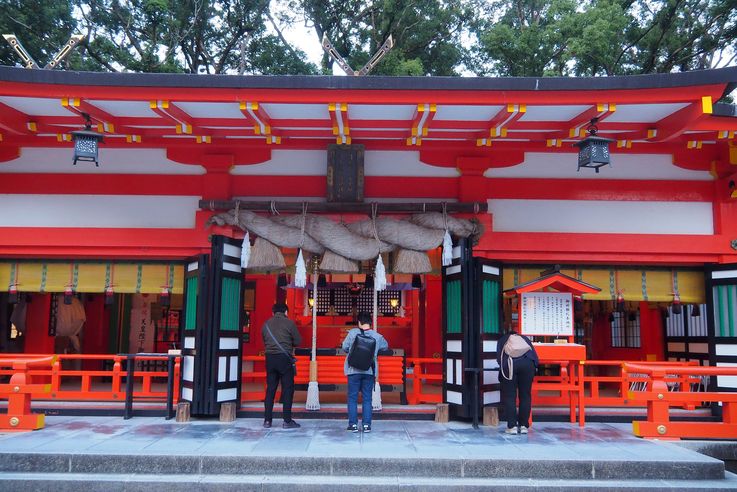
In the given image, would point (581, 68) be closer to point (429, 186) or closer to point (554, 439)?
point (429, 186)

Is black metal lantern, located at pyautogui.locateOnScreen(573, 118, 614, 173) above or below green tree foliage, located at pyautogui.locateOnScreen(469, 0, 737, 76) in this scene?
below

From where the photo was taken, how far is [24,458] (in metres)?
6.16

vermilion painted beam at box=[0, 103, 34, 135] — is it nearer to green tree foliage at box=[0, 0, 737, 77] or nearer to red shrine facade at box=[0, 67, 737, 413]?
red shrine facade at box=[0, 67, 737, 413]

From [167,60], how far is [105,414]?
1335cm

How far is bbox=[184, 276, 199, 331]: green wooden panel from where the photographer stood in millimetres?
8586

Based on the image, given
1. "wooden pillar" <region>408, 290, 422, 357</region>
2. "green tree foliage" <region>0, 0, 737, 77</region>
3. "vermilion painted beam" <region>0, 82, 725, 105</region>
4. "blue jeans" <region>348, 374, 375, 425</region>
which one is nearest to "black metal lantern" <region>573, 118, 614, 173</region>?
"vermilion painted beam" <region>0, 82, 725, 105</region>

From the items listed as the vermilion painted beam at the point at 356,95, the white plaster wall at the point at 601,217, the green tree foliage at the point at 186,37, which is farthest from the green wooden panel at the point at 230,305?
the green tree foliage at the point at 186,37

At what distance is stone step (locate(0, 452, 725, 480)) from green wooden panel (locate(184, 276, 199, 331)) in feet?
8.66

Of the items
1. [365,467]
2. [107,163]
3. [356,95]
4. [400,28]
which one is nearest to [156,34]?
[400,28]

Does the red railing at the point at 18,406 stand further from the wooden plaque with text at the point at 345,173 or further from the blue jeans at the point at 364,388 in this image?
the wooden plaque with text at the point at 345,173

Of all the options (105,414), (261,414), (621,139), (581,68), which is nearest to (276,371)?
(261,414)

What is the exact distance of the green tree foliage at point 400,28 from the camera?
20500mm

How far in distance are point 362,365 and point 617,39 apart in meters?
15.6

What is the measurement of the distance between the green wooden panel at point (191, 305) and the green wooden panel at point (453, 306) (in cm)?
364
